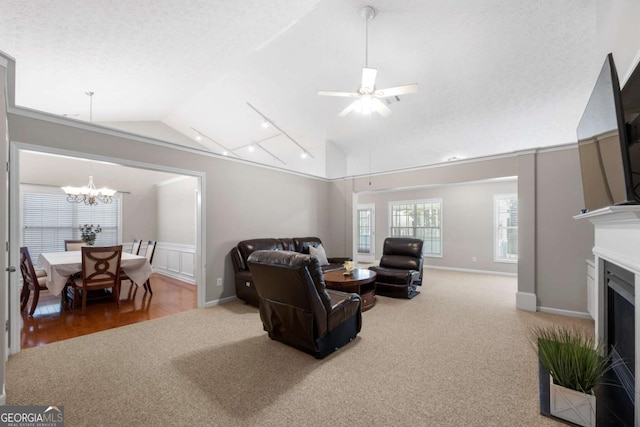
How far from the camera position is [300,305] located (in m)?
2.47

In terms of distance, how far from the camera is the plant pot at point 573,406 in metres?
1.64

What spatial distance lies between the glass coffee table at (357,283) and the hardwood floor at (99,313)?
7.25 ft

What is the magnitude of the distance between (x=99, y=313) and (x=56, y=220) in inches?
147

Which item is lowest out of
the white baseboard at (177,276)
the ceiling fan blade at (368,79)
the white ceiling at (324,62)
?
the white baseboard at (177,276)

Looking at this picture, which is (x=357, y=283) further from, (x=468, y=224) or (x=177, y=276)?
(x=468, y=224)

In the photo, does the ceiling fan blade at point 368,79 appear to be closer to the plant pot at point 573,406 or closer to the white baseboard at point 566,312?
the plant pot at point 573,406

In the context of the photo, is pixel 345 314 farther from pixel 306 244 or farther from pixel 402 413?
pixel 306 244

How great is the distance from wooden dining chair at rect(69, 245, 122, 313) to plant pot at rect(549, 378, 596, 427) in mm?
5074

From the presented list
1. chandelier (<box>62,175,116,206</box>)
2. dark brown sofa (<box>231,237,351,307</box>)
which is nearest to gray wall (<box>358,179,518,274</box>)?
dark brown sofa (<box>231,237,351,307</box>)

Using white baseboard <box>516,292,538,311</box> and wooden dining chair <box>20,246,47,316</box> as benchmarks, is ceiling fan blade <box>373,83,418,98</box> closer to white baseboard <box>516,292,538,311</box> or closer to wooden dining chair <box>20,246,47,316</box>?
white baseboard <box>516,292,538,311</box>

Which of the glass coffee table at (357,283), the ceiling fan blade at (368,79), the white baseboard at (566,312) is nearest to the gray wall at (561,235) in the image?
the white baseboard at (566,312)

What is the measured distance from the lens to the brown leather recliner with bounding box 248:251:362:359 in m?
2.36

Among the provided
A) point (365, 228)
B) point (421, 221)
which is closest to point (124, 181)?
point (365, 228)

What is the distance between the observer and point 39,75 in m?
3.53
